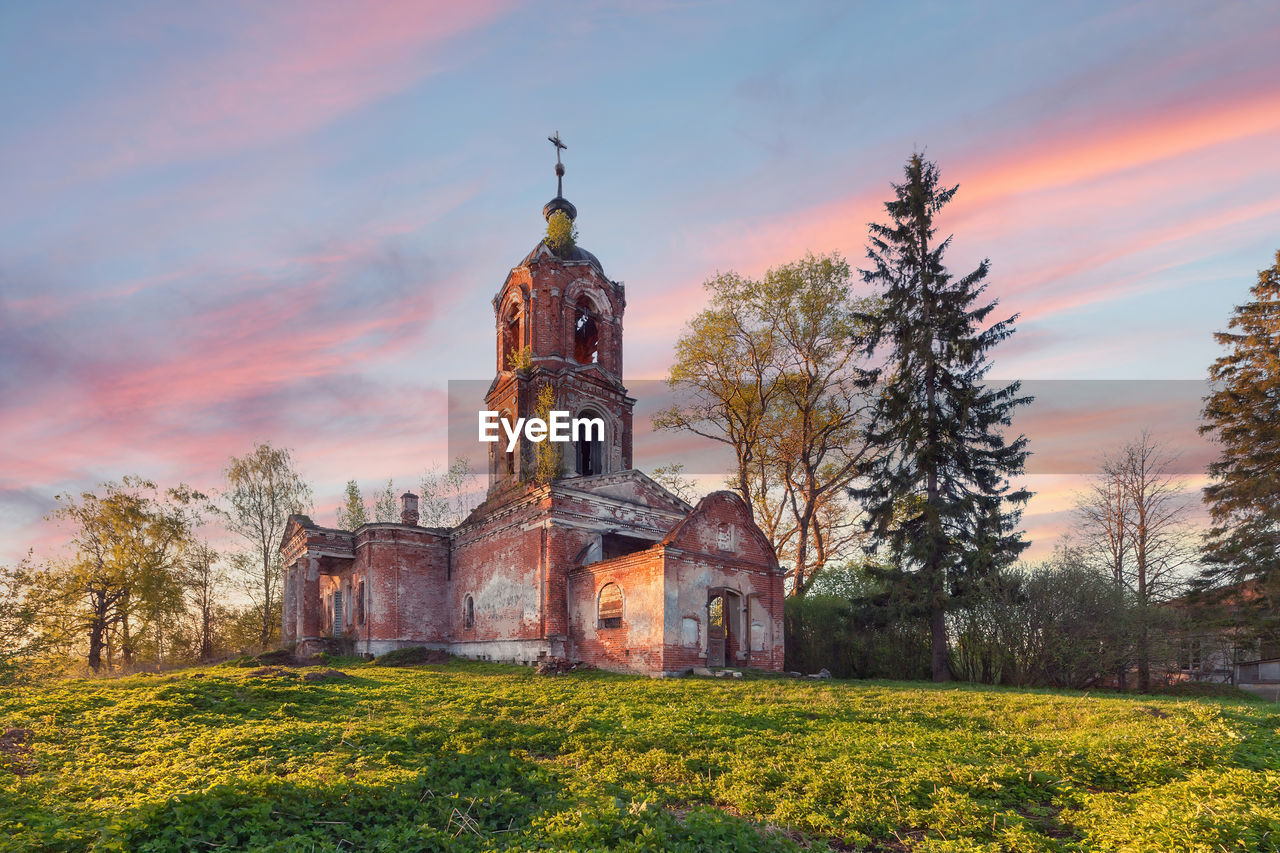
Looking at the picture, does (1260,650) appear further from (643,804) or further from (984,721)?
(643,804)

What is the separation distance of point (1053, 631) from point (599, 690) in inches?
538

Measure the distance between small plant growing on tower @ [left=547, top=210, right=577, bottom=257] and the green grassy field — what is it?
21.3 metres

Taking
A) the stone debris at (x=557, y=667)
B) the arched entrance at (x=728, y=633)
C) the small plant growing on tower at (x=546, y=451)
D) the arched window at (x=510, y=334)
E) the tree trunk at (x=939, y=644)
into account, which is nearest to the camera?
the stone debris at (x=557, y=667)

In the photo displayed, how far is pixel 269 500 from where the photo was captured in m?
38.0

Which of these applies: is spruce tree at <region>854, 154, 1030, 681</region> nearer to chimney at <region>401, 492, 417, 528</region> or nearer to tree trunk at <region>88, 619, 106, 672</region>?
chimney at <region>401, 492, 417, 528</region>

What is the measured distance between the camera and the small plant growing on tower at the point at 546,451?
85.9 feet

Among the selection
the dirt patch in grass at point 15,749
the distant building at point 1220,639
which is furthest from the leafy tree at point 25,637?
the distant building at point 1220,639

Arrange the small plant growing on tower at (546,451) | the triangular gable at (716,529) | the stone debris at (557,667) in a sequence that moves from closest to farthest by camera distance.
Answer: the stone debris at (557,667) → the triangular gable at (716,529) → the small plant growing on tower at (546,451)

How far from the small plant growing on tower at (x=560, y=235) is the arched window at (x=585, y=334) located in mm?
2243

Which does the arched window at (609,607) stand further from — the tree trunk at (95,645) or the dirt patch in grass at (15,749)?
the tree trunk at (95,645)

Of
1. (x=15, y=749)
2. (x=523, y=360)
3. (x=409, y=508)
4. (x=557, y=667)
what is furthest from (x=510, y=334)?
(x=15, y=749)

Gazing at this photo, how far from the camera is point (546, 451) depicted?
2644 centimetres

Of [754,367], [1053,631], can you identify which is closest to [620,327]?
[754,367]

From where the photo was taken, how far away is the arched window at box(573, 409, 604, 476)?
28.7 meters
